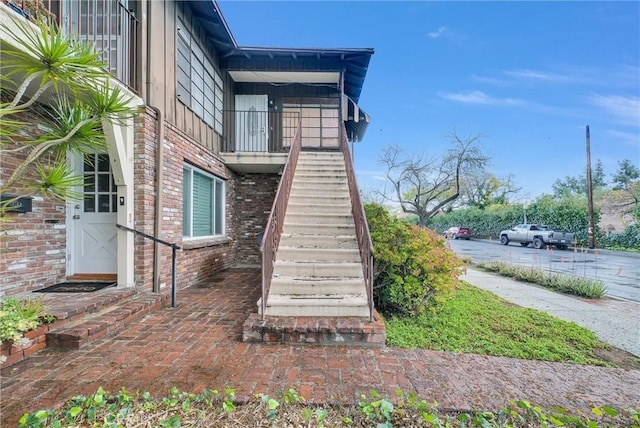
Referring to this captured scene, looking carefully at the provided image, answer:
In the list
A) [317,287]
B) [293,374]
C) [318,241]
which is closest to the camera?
[293,374]

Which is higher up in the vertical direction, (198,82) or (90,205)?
(198,82)

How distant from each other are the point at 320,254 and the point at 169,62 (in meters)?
4.38

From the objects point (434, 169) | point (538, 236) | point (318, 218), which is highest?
point (434, 169)

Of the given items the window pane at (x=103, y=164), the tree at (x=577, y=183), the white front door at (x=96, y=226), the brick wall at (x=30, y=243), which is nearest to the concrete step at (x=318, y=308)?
the white front door at (x=96, y=226)

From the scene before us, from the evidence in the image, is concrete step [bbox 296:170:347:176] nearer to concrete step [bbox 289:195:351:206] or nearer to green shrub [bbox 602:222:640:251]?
concrete step [bbox 289:195:351:206]

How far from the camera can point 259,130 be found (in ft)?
27.5

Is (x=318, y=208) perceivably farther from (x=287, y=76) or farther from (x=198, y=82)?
(x=287, y=76)

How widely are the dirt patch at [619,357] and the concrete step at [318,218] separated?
3.72 metres

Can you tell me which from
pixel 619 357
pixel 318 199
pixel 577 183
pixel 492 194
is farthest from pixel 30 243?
pixel 577 183

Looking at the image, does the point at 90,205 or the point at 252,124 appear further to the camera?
the point at 252,124

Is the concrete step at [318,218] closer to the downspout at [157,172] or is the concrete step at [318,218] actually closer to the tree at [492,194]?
the downspout at [157,172]

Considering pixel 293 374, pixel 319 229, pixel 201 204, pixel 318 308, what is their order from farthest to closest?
pixel 201 204, pixel 319 229, pixel 318 308, pixel 293 374

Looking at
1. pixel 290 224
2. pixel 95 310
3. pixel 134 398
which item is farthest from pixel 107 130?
pixel 134 398

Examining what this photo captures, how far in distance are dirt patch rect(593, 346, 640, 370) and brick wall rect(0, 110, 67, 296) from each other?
7167 mm
